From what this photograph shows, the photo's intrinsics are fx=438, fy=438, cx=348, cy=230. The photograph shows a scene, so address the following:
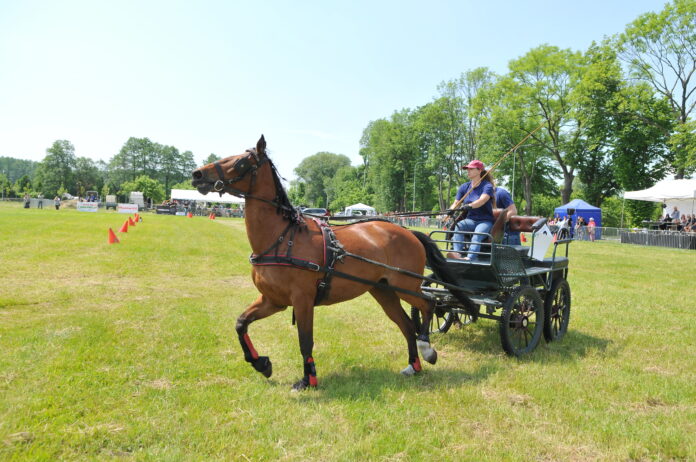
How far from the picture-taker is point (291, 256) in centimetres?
448

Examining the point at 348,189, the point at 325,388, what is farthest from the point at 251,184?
the point at 348,189

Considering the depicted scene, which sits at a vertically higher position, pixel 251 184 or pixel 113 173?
pixel 113 173

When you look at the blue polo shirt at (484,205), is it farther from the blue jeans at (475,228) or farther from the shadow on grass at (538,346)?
the shadow on grass at (538,346)

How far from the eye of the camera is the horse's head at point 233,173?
4207 mm

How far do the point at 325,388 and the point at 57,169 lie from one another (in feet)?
410

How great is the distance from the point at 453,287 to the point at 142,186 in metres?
103

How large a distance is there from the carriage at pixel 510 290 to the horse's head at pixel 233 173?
2.50 m

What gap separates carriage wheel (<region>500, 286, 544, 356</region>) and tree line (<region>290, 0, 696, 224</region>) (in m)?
28.7

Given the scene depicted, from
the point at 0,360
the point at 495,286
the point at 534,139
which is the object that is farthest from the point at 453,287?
the point at 534,139

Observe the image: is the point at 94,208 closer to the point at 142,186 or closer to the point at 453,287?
the point at 142,186

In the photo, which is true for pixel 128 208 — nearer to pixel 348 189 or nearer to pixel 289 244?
pixel 348 189

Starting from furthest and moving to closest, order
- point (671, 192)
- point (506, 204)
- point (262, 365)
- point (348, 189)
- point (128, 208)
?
point (348, 189) < point (128, 208) < point (671, 192) < point (506, 204) < point (262, 365)

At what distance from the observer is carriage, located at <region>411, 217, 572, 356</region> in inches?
224

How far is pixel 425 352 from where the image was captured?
5207 millimetres
